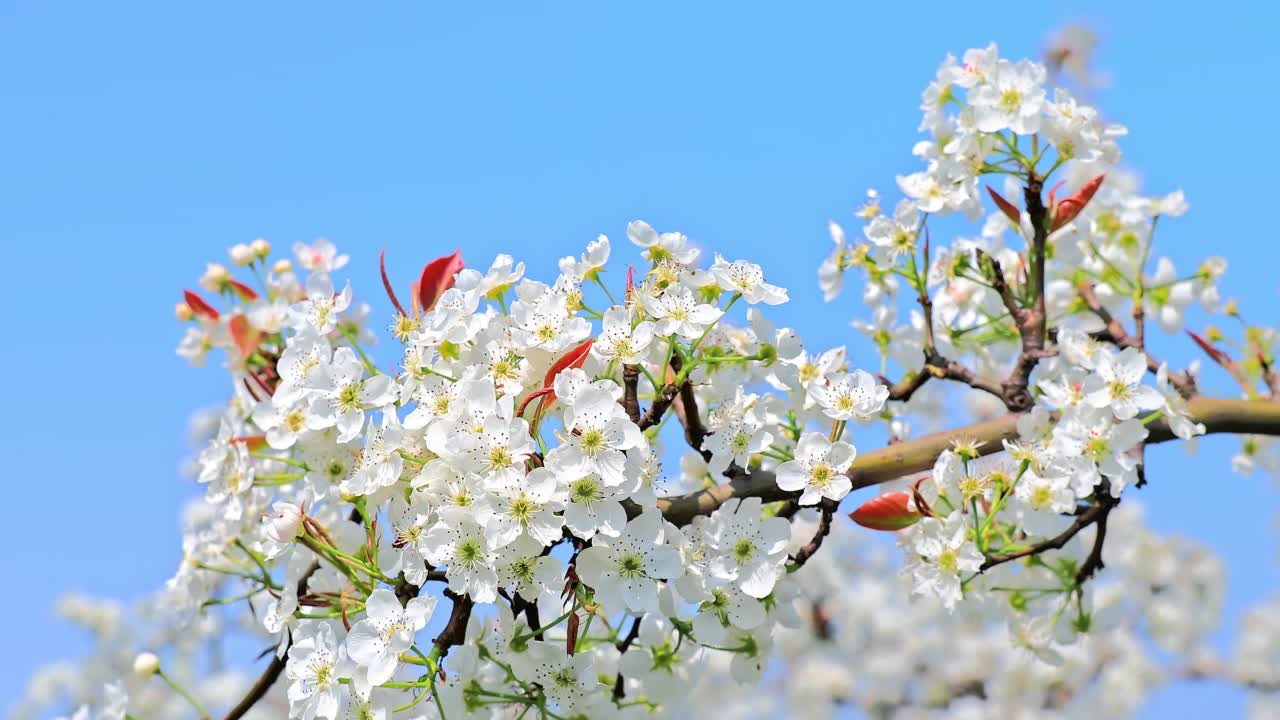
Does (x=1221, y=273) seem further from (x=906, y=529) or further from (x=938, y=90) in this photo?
(x=906, y=529)

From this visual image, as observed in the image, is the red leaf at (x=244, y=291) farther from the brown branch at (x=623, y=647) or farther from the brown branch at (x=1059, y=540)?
the brown branch at (x=1059, y=540)

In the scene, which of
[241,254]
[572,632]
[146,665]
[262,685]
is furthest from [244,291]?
[572,632]

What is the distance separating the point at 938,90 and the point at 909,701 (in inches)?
247

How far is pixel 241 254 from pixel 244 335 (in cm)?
23

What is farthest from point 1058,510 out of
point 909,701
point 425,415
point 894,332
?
point 909,701

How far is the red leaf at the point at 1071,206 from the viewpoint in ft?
8.33

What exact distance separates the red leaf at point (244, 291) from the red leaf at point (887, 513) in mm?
1511

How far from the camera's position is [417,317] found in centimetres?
230

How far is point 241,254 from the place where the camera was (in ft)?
9.86

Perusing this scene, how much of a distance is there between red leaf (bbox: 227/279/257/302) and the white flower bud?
54 mm

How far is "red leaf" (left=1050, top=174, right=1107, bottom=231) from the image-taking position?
8.33ft

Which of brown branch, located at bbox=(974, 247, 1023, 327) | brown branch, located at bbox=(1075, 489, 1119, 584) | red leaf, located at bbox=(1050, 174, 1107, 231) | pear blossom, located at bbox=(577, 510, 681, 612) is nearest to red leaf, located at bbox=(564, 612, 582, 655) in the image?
pear blossom, located at bbox=(577, 510, 681, 612)

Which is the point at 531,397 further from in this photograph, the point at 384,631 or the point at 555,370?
the point at 384,631

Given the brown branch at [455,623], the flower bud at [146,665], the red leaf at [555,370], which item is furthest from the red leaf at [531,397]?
the flower bud at [146,665]
